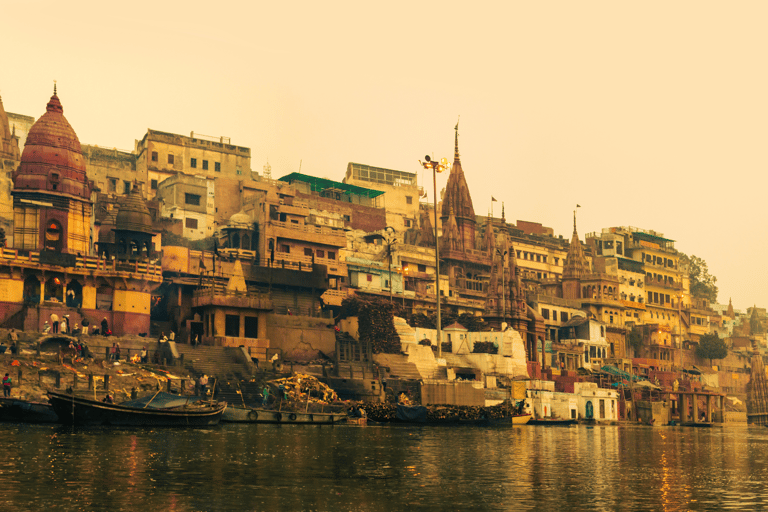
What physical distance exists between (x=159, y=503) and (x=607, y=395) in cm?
6018

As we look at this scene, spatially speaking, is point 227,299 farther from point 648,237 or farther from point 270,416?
point 648,237

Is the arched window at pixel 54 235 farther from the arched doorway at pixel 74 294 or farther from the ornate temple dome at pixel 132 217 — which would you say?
the ornate temple dome at pixel 132 217

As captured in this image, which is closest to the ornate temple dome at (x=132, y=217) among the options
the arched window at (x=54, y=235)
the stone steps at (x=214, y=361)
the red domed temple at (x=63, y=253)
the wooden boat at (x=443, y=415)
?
the red domed temple at (x=63, y=253)

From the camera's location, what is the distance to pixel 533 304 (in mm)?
90500

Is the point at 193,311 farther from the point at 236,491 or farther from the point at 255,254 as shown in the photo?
the point at 236,491

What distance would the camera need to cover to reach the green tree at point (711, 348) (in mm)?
109500

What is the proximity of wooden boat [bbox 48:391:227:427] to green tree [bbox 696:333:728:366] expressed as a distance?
8264cm

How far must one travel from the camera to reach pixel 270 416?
146 ft

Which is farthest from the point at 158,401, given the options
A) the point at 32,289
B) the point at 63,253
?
the point at 63,253

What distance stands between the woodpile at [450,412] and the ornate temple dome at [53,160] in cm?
2312

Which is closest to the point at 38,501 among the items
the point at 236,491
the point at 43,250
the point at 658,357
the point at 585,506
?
the point at 236,491

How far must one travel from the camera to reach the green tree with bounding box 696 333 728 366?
10950cm

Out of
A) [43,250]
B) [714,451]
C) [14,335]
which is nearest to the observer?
[714,451]

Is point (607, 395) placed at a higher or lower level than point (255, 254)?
lower
